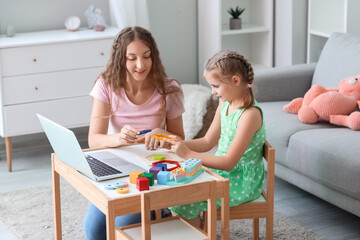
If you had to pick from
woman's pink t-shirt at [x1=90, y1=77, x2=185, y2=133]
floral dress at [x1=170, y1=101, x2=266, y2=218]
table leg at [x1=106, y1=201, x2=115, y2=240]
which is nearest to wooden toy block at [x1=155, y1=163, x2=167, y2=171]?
table leg at [x1=106, y1=201, x2=115, y2=240]

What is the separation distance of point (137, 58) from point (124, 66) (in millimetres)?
89

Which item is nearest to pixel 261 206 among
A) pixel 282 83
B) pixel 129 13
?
pixel 282 83

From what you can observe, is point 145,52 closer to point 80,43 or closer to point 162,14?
point 80,43

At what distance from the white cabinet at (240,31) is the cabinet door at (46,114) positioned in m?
1.06

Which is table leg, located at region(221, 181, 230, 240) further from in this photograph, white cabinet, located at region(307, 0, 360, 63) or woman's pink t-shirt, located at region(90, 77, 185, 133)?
white cabinet, located at region(307, 0, 360, 63)

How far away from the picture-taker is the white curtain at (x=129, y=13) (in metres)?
3.88

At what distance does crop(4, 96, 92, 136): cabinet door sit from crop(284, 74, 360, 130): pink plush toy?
1.41m

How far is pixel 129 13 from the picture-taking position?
3926 mm

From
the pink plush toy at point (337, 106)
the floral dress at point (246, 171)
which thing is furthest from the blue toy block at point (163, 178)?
the pink plush toy at point (337, 106)

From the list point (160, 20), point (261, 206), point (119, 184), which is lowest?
point (261, 206)

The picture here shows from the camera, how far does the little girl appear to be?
2098 mm

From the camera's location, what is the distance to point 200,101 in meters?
3.88

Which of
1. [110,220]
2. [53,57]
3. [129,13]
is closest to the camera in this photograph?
[110,220]

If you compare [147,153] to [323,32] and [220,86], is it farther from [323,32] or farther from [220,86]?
[323,32]
